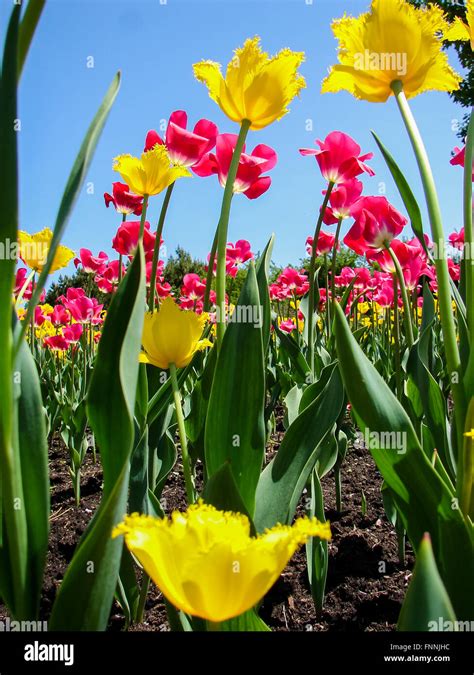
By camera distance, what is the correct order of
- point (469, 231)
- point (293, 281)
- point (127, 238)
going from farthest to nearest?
point (293, 281), point (127, 238), point (469, 231)

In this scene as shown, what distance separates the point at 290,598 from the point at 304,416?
80 cm

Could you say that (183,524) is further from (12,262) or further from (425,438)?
(425,438)

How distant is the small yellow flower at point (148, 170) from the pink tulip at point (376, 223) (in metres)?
0.72

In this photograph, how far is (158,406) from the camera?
117cm

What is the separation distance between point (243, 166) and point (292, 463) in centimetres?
75

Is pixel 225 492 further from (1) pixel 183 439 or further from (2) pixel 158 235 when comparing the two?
(2) pixel 158 235

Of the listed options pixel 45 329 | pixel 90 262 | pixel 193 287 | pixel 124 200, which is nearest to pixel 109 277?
pixel 90 262

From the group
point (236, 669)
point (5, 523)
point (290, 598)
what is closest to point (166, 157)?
point (5, 523)

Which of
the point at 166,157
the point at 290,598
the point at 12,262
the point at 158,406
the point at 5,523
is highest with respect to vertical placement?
the point at 166,157

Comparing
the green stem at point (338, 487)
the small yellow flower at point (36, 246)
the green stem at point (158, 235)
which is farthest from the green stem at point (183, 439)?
the green stem at point (338, 487)

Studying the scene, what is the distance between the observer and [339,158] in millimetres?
1692

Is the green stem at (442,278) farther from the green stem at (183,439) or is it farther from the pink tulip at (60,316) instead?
the pink tulip at (60,316)

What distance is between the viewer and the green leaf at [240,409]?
78 centimetres

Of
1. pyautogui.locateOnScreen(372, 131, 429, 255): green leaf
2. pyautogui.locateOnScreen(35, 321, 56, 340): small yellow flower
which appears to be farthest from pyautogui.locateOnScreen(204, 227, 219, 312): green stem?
pyautogui.locateOnScreen(35, 321, 56, 340): small yellow flower
